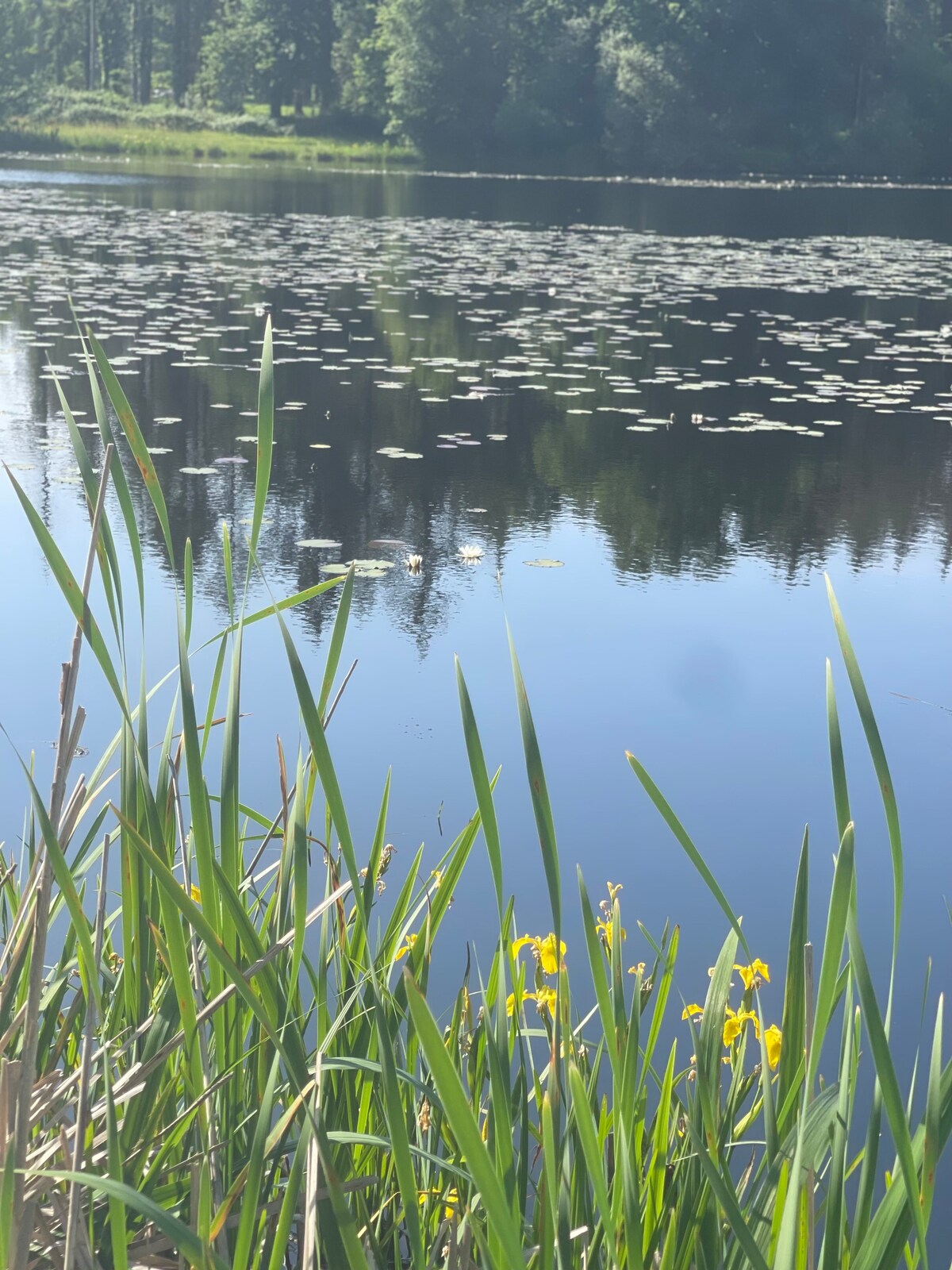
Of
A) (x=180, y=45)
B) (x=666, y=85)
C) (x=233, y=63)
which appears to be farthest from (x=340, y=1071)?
(x=180, y=45)

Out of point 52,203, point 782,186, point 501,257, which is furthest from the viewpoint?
point 782,186

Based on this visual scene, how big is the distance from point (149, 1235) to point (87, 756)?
76.0 inches

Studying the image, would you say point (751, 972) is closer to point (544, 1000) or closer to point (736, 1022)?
point (736, 1022)

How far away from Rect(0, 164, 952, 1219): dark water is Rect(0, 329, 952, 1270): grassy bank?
3.45 ft

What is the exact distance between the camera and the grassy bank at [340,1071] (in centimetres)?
82

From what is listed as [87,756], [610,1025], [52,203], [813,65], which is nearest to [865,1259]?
[610,1025]

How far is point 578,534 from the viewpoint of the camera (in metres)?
5.12

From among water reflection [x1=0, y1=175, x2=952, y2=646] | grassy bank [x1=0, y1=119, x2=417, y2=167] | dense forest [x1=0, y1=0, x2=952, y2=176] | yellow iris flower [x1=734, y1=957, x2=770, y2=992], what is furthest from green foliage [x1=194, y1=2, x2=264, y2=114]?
yellow iris flower [x1=734, y1=957, x2=770, y2=992]

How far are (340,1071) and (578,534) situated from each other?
12.9ft

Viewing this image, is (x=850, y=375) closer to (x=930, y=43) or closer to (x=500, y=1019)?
(x=500, y=1019)

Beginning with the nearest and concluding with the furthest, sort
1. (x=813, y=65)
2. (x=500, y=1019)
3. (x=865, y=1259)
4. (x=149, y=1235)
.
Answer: (x=865, y=1259) → (x=500, y=1019) → (x=149, y=1235) → (x=813, y=65)

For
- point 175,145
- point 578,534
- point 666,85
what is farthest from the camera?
point 175,145

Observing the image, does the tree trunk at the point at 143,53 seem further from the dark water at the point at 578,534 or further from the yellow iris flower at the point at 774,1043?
the yellow iris flower at the point at 774,1043

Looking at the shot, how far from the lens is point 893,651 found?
397 centimetres
